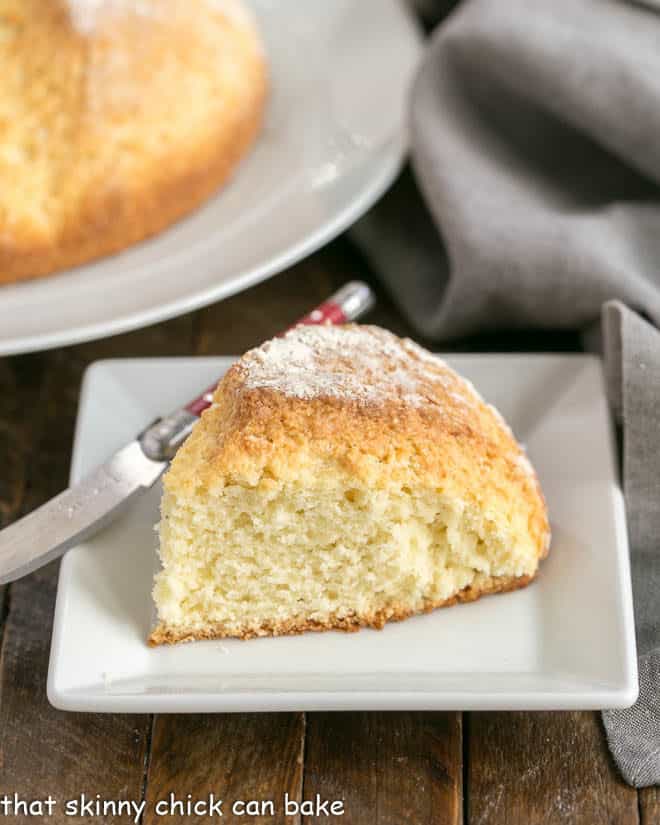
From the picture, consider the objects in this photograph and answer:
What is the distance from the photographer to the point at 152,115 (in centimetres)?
250

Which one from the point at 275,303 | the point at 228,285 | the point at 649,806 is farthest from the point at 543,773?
the point at 275,303

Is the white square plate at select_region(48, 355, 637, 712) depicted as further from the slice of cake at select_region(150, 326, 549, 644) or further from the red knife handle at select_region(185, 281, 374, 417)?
the red knife handle at select_region(185, 281, 374, 417)

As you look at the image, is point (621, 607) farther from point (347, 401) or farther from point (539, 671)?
point (347, 401)

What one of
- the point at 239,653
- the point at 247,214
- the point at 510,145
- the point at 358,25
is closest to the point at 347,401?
the point at 239,653

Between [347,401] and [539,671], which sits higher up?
[347,401]

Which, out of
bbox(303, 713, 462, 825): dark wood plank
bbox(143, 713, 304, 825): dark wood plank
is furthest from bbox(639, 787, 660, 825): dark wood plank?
bbox(143, 713, 304, 825): dark wood plank

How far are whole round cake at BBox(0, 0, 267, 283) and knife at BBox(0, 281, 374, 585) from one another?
0.50 metres

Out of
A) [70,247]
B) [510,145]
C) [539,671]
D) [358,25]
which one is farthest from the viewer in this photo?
[358,25]

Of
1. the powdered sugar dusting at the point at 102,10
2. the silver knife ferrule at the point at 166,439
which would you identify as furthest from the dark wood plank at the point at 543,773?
the powdered sugar dusting at the point at 102,10

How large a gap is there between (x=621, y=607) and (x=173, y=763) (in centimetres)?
73

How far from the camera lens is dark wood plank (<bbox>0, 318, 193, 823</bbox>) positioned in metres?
1.86

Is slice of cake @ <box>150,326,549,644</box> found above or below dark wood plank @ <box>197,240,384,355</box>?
above

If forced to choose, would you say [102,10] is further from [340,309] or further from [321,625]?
[321,625]

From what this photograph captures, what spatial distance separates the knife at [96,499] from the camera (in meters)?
1.98
